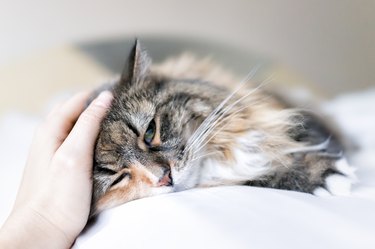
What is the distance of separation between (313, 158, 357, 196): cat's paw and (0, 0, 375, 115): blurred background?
0.91 m

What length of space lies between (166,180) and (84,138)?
0.21m

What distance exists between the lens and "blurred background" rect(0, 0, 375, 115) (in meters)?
1.57

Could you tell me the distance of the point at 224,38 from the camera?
2.01 m

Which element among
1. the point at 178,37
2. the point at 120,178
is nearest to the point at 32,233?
the point at 120,178

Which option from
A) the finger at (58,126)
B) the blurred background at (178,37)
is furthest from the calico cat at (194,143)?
the blurred background at (178,37)

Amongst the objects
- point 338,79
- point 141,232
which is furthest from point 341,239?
point 338,79

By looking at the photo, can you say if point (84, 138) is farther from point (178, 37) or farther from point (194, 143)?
point (178, 37)

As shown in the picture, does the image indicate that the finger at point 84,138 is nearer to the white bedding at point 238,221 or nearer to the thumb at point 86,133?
the thumb at point 86,133

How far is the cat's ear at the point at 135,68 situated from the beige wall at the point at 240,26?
1.87 ft

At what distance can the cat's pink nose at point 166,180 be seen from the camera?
3.27ft

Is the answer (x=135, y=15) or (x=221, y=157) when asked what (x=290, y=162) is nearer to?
(x=221, y=157)

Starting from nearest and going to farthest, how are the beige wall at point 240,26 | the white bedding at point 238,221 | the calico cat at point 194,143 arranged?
the white bedding at point 238,221 < the calico cat at point 194,143 < the beige wall at point 240,26

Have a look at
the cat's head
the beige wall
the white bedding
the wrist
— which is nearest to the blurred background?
the beige wall

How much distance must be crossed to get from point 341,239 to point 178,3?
1.32 metres
